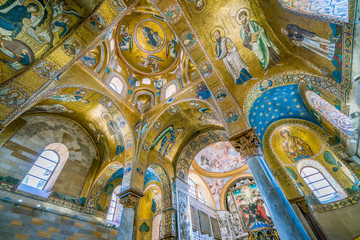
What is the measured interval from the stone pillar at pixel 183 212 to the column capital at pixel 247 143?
18.3ft

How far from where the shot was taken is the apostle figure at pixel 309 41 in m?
4.25

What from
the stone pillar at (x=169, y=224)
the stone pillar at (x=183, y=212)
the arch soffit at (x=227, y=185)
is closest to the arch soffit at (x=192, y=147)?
the stone pillar at (x=183, y=212)

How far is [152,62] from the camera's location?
427 inches

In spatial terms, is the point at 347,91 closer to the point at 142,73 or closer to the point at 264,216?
the point at 142,73

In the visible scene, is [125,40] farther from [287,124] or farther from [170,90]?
[287,124]

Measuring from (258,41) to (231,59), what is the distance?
104 centimetres

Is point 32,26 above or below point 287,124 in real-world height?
above

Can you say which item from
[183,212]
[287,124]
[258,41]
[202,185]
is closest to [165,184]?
[183,212]

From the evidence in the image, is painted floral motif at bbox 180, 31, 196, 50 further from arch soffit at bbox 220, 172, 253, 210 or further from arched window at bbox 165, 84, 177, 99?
arch soffit at bbox 220, 172, 253, 210

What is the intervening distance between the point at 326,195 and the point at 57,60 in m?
12.1

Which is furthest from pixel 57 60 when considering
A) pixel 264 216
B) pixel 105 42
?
pixel 264 216

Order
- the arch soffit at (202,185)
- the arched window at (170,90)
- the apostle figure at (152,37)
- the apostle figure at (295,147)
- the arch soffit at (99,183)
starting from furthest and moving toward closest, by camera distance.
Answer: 1. the arch soffit at (202,185)
2. the apostle figure at (152,37)
3. the arched window at (170,90)
4. the arch soffit at (99,183)
5. the apostle figure at (295,147)

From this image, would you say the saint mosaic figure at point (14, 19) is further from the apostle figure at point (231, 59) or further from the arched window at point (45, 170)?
the arched window at point (45, 170)

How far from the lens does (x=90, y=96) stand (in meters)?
8.17
